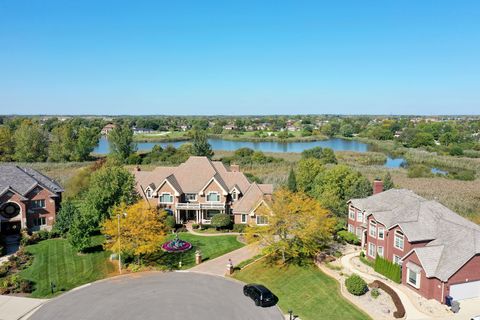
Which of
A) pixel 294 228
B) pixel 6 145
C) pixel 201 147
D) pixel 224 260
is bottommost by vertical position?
pixel 224 260

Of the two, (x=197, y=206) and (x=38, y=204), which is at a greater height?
(x=38, y=204)

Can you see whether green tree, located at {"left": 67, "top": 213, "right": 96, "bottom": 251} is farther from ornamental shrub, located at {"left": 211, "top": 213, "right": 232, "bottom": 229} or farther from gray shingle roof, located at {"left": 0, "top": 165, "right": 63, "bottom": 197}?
ornamental shrub, located at {"left": 211, "top": 213, "right": 232, "bottom": 229}

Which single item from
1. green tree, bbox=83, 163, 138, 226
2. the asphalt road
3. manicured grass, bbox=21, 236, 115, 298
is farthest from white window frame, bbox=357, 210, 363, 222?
manicured grass, bbox=21, 236, 115, 298

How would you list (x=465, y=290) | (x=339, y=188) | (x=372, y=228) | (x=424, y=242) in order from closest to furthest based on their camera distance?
(x=465, y=290) → (x=424, y=242) → (x=372, y=228) → (x=339, y=188)

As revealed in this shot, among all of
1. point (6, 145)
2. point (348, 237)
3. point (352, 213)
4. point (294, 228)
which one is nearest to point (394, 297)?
point (294, 228)

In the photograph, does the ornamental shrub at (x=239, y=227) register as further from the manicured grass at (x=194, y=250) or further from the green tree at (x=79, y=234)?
the green tree at (x=79, y=234)

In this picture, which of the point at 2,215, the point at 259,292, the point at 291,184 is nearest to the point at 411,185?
the point at 291,184

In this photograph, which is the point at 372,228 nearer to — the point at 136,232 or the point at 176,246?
the point at 176,246
